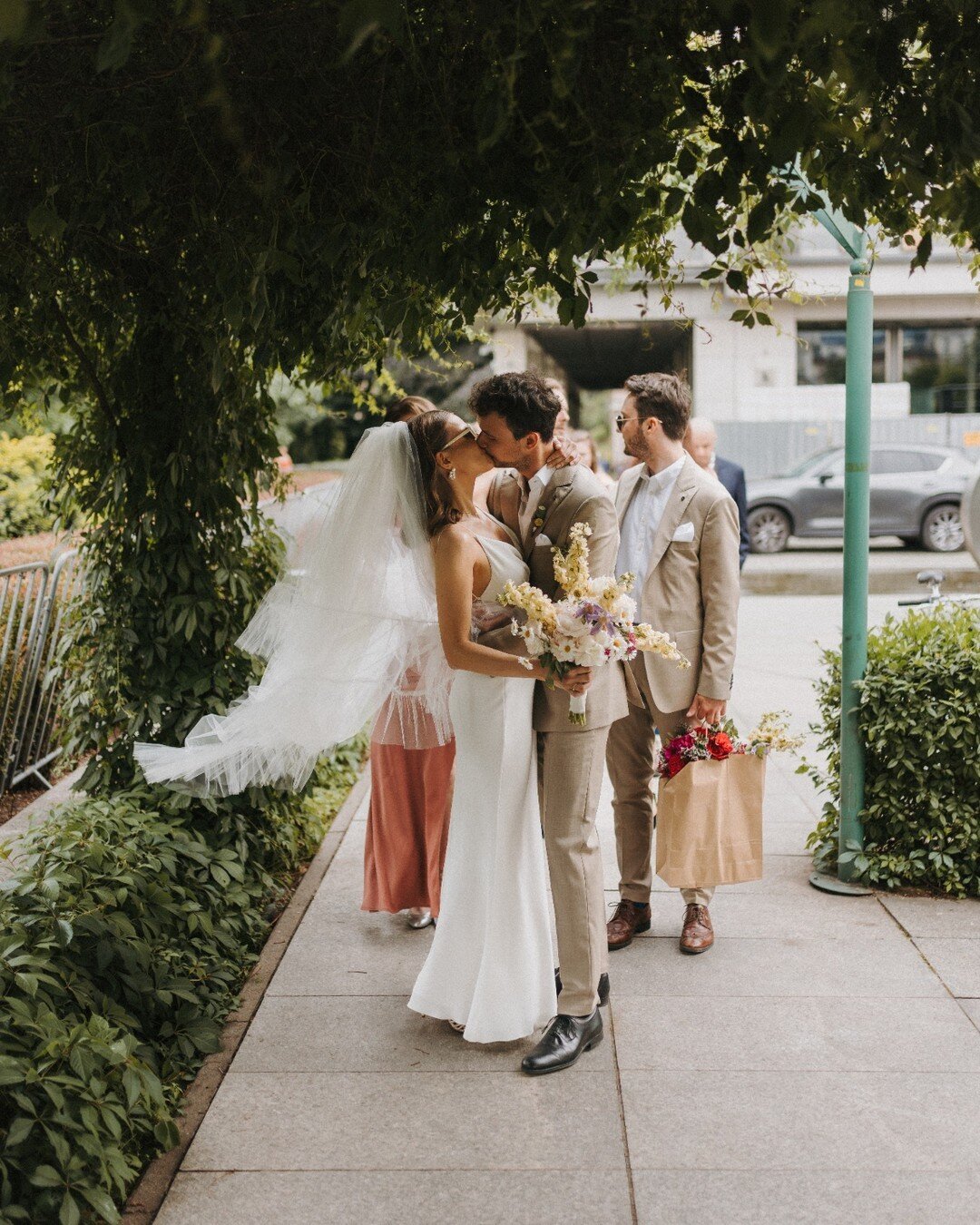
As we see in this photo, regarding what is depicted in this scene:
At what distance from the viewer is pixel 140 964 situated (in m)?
3.83

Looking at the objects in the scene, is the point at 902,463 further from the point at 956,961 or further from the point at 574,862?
the point at 574,862

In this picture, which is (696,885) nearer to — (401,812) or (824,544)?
(401,812)

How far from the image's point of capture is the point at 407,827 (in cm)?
499

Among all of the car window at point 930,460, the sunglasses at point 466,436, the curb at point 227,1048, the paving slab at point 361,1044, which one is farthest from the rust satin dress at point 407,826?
the car window at point 930,460

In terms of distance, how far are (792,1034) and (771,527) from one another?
17.8m

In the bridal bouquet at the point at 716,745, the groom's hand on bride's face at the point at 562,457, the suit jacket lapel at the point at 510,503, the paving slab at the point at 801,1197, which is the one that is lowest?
the paving slab at the point at 801,1197

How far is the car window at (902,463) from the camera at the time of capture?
20781 mm

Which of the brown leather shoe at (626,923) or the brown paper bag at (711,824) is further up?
the brown paper bag at (711,824)

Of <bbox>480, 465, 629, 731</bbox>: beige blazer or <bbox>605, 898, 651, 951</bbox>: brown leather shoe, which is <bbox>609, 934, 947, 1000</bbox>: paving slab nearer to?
<bbox>605, 898, 651, 951</bbox>: brown leather shoe

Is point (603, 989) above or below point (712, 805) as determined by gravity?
below

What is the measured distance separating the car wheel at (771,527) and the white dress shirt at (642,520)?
16530 millimetres

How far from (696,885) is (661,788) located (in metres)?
0.39

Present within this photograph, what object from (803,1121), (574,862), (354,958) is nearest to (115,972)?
(354,958)

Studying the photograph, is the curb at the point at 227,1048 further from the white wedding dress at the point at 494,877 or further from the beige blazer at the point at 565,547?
→ the beige blazer at the point at 565,547
